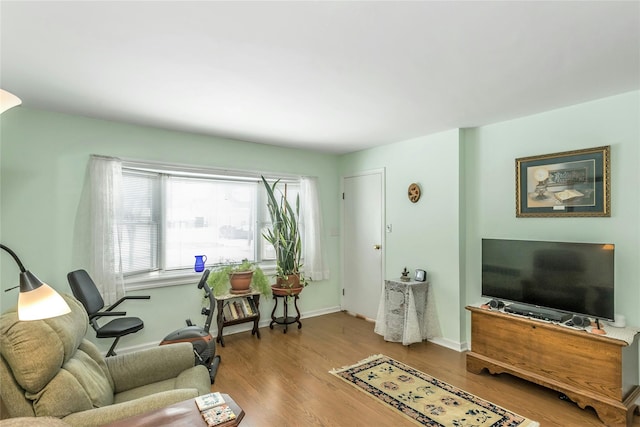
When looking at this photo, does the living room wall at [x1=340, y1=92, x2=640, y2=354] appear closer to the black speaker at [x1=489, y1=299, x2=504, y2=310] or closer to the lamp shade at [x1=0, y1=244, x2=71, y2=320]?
the black speaker at [x1=489, y1=299, x2=504, y2=310]

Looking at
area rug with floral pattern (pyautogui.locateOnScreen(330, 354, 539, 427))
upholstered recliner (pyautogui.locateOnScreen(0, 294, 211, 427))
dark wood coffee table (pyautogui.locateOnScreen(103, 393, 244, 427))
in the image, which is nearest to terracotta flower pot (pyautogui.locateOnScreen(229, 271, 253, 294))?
area rug with floral pattern (pyautogui.locateOnScreen(330, 354, 539, 427))

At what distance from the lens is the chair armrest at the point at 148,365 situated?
2.02 m

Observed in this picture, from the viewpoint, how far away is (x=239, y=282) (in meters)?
3.98

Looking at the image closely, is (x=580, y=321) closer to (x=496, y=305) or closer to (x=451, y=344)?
(x=496, y=305)

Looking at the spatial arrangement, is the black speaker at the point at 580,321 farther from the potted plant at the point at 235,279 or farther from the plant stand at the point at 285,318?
the potted plant at the point at 235,279

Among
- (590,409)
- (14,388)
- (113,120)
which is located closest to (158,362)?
(14,388)

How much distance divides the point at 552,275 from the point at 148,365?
3.12m

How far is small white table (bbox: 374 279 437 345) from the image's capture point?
3.70 m

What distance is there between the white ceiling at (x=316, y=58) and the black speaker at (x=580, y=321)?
5.79ft

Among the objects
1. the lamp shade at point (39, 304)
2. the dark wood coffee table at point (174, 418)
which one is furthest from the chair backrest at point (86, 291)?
the lamp shade at point (39, 304)

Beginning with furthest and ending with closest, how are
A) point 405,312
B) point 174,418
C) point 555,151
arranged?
point 405,312
point 555,151
point 174,418

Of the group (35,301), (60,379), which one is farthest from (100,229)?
(35,301)

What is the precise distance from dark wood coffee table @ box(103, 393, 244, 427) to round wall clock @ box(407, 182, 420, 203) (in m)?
3.19

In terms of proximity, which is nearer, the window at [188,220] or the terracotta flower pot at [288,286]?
the window at [188,220]
